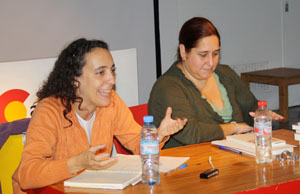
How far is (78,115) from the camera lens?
7.61 feet

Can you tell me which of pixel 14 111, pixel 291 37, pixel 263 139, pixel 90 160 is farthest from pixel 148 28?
pixel 90 160

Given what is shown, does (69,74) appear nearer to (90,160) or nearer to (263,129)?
(90,160)

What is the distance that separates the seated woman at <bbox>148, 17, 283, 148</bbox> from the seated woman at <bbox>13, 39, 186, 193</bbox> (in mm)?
345

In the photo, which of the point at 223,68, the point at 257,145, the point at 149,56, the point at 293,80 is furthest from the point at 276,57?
the point at 257,145

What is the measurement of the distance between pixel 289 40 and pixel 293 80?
3.59 feet

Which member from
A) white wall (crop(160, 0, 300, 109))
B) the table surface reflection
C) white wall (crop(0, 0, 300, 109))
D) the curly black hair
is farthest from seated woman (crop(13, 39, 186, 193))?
white wall (crop(160, 0, 300, 109))

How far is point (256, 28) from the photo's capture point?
638 centimetres

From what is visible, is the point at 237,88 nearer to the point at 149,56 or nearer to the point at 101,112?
the point at 101,112

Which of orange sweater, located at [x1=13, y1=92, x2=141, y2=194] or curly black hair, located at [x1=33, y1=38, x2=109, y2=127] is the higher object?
curly black hair, located at [x1=33, y1=38, x2=109, y2=127]

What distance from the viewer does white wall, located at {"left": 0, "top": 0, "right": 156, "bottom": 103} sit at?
4562 millimetres

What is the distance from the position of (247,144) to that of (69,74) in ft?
3.10

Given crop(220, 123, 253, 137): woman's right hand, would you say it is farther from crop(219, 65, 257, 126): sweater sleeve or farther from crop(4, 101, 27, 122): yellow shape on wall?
crop(4, 101, 27, 122): yellow shape on wall

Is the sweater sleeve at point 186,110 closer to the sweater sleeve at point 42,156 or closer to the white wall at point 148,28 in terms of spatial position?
the sweater sleeve at point 42,156

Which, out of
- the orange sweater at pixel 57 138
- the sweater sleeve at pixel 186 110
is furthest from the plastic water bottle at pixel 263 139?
the orange sweater at pixel 57 138
